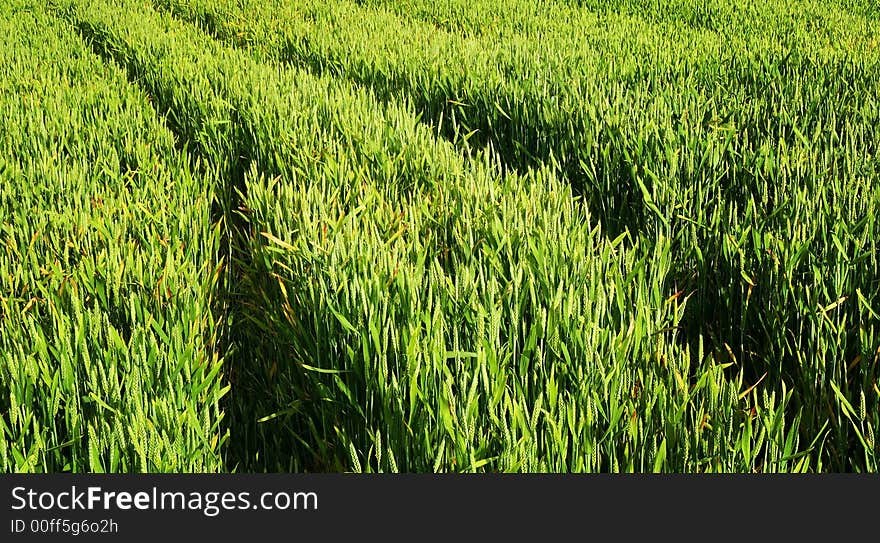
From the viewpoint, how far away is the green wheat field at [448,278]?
1.18m

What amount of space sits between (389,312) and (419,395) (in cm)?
31

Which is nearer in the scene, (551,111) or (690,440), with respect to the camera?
(690,440)

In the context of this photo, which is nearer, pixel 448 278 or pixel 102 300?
pixel 448 278

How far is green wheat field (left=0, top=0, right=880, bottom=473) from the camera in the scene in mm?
1176

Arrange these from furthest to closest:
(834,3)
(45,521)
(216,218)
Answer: (834,3)
(216,218)
(45,521)

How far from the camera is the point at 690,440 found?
1186 millimetres

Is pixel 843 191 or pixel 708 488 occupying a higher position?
pixel 843 191

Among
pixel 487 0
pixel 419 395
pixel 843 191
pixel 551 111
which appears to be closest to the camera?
pixel 419 395

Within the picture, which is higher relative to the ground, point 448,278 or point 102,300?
point 448,278

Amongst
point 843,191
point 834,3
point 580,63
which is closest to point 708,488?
point 843,191

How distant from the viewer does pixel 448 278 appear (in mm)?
1417

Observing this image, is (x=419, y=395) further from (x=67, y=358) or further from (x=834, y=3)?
(x=834, y=3)

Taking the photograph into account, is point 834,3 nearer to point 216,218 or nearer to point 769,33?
point 769,33

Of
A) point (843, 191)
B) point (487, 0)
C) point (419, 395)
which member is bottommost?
point (419, 395)
